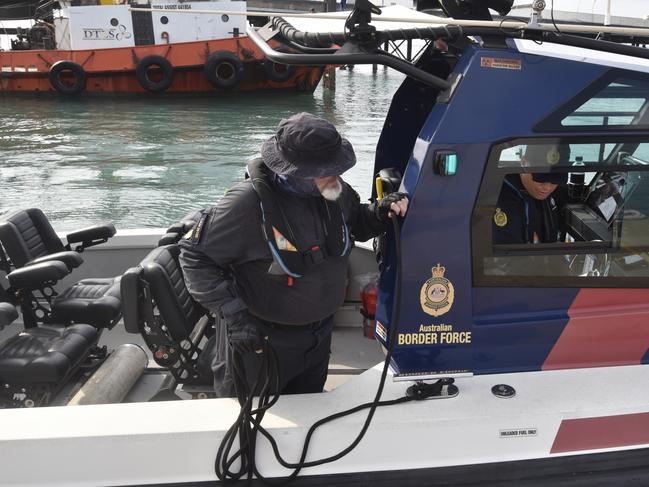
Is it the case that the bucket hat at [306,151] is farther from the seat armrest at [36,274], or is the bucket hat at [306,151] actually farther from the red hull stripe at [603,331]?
the seat armrest at [36,274]

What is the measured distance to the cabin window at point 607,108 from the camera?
213 centimetres

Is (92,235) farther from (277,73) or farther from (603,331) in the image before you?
(277,73)

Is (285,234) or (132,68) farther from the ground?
(285,234)

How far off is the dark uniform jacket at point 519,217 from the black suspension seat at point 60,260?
242 centimetres

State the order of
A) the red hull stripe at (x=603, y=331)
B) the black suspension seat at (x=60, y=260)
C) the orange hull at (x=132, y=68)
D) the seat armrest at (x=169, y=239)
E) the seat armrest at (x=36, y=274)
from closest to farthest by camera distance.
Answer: the red hull stripe at (x=603, y=331) < the seat armrest at (x=36, y=274) < the seat armrest at (x=169, y=239) < the black suspension seat at (x=60, y=260) < the orange hull at (x=132, y=68)

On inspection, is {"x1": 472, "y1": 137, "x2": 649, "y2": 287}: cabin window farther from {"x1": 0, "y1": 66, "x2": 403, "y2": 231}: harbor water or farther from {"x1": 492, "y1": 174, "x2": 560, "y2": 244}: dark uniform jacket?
{"x1": 0, "y1": 66, "x2": 403, "y2": 231}: harbor water

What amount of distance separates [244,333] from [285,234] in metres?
0.37

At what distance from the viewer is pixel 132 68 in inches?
812

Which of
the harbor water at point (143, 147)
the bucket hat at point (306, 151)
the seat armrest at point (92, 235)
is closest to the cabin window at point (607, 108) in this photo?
the bucket hat at point (306, 151)

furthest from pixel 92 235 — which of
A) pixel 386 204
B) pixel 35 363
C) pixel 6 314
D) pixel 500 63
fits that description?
pixel 500 63

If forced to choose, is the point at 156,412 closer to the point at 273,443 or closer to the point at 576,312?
the point at 273,443

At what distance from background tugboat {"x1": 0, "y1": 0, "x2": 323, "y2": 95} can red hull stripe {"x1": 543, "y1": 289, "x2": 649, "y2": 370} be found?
1917 centimetres

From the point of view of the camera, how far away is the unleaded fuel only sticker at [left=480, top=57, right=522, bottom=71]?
81.8 inches

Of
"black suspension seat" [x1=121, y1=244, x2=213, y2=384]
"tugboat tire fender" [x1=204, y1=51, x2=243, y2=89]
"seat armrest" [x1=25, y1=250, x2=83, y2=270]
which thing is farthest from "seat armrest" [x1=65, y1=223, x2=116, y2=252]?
"tugboat tire fender" [x1=204, y1=51, x2=243, y2=89]
